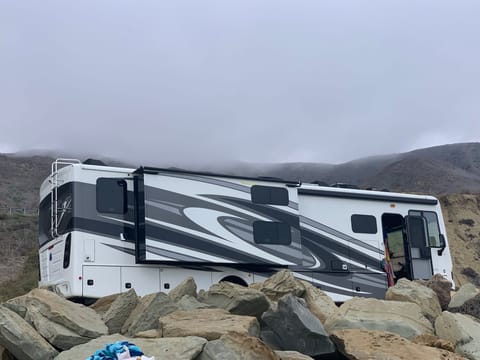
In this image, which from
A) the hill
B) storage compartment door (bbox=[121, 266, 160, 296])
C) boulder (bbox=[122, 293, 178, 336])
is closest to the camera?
boulder (bbox=[122, 293, 178, 336])

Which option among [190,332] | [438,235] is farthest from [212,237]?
[438,235]

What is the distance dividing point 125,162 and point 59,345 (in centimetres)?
6603

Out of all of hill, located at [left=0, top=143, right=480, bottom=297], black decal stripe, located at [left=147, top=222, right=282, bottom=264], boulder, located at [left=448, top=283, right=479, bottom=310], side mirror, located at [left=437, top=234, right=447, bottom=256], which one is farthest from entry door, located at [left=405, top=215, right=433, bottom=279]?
hill, located at [left=0, top=143, right=480, bottom=297]

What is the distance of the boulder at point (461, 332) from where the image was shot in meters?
9.17

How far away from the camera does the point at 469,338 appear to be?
30.7 feet

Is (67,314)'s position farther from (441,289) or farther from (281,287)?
(441,289)

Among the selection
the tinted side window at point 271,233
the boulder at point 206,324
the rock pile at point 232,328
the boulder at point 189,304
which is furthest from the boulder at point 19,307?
the tinted side window at point 271,233

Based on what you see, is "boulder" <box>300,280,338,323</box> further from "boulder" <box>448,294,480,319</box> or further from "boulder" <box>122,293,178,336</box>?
"boulder" <box>448,294,480,319</box>

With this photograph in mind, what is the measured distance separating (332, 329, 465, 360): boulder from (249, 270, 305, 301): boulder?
187cm

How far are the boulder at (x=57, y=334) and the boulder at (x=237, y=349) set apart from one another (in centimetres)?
171

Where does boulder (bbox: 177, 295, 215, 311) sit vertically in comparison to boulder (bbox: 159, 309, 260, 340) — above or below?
above

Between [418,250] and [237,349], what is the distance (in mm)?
9808

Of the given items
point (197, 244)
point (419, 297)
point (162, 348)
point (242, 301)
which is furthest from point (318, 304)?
point (197, 244)

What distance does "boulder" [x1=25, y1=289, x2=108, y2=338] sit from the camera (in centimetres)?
859
